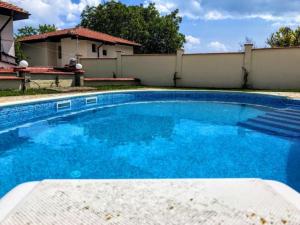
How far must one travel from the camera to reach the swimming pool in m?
4.45

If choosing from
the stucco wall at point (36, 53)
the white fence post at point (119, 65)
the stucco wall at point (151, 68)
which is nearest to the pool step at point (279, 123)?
the stucco wall at point (151, 68)

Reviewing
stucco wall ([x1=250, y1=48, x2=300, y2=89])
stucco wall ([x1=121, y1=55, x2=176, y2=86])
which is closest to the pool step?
stucco wall ([x1=250, y1=48, x2=300, y2=89])

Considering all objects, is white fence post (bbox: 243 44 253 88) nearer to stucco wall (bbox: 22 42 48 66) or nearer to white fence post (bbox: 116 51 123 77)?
white fence post (bbox: 116 51 123 77)

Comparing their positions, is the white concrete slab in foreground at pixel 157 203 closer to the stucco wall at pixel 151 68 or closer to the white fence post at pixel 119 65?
the stucco wall at pixel 151 68

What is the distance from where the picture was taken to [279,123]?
27.6ft

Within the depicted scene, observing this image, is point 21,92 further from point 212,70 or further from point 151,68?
point 212,70

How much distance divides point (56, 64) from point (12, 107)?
1558 cm

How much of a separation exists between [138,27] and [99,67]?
13324mm

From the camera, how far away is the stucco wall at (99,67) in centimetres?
2028

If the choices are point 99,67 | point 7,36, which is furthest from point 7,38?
point 99,67

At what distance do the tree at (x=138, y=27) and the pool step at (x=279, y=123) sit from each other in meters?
23.9

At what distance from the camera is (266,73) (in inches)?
640

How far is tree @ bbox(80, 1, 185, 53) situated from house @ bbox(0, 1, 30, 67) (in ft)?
54.5

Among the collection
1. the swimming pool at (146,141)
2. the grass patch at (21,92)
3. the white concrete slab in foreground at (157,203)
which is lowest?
the swimming pool at (146,141)
